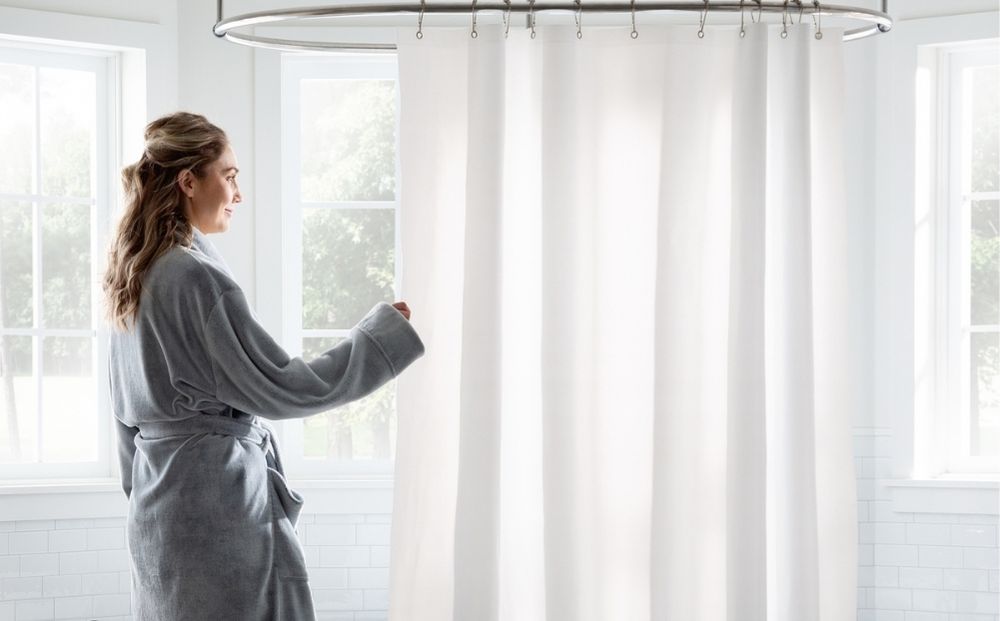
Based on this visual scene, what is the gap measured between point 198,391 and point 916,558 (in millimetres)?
2254

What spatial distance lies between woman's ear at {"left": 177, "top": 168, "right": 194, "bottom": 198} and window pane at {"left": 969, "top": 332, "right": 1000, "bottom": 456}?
2.45m

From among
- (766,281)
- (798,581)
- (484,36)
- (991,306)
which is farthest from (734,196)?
(991,306)

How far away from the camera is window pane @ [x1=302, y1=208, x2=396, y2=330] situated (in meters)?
3.21

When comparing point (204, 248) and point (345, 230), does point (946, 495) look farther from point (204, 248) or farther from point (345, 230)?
point (204, 248)

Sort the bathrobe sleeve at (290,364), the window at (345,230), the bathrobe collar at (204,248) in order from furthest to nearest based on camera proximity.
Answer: the window at (345,230) < the bathrobe collar at (204,248) < the bathrobe sleeve at (290,364)

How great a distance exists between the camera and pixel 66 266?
302 cm

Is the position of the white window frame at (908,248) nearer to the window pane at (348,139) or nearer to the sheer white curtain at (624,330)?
the sheer white curtain at (624,330)

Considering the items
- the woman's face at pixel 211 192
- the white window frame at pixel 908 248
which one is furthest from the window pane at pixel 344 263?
the white window frame at pixel 908 248

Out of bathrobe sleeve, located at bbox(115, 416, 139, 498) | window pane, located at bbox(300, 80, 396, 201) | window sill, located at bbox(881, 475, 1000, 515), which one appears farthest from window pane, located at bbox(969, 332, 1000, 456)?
bathrobe sleeve, located at bbox(115, 416, 139, 498)

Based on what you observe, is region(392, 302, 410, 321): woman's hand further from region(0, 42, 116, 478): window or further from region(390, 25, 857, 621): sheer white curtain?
region(0, 42, 116, 478): window

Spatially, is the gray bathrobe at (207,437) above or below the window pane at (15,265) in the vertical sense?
below

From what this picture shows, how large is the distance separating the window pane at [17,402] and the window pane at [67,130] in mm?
505

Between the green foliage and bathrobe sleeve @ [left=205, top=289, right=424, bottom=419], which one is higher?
the green foliage

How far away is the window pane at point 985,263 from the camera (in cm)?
302
